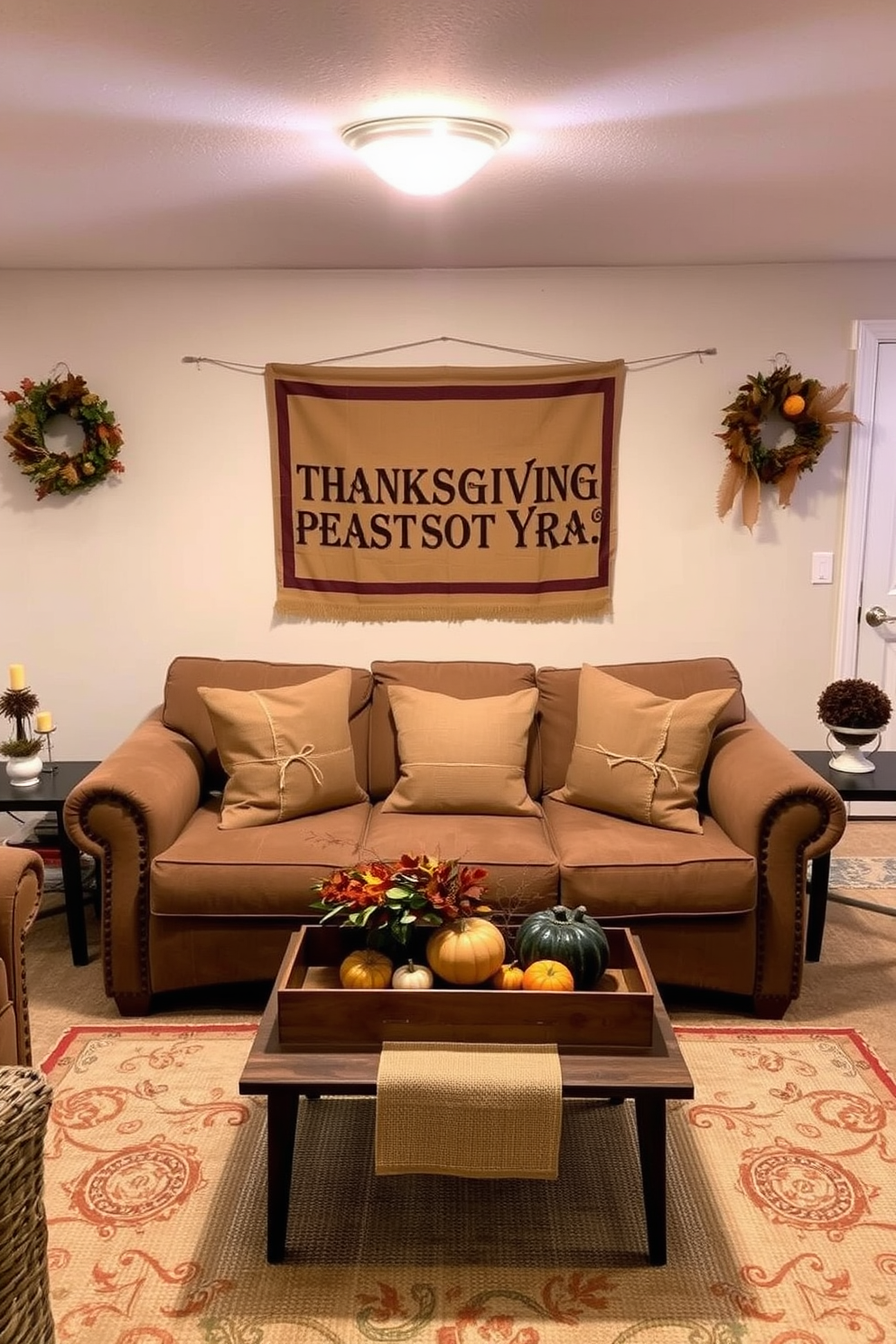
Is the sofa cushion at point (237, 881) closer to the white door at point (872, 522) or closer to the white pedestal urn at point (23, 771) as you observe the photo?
the white pedestal urn at point (23, 771)

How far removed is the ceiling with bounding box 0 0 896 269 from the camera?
1823mm

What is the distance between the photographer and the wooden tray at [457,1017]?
206cm

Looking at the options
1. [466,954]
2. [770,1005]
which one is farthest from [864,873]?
[466,954]

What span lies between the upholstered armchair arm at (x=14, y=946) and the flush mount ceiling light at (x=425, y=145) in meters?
1.75

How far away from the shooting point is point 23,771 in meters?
3.34

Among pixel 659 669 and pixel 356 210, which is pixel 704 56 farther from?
pixel 659 669

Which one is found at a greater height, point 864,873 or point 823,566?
point 823,566

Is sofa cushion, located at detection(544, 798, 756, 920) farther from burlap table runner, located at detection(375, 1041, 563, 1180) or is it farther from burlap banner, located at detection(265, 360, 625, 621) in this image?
burlap banner, located at detection(265, 360, 625, 621)

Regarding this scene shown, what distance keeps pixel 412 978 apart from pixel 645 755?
1.28 metres

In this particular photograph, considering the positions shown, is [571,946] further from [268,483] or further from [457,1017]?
[268,483]

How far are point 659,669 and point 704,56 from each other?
6.30ft

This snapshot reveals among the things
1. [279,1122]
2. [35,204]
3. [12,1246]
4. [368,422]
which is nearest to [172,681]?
[368,422]

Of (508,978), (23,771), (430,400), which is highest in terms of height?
(430,400)

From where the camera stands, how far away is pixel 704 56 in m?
1.97
